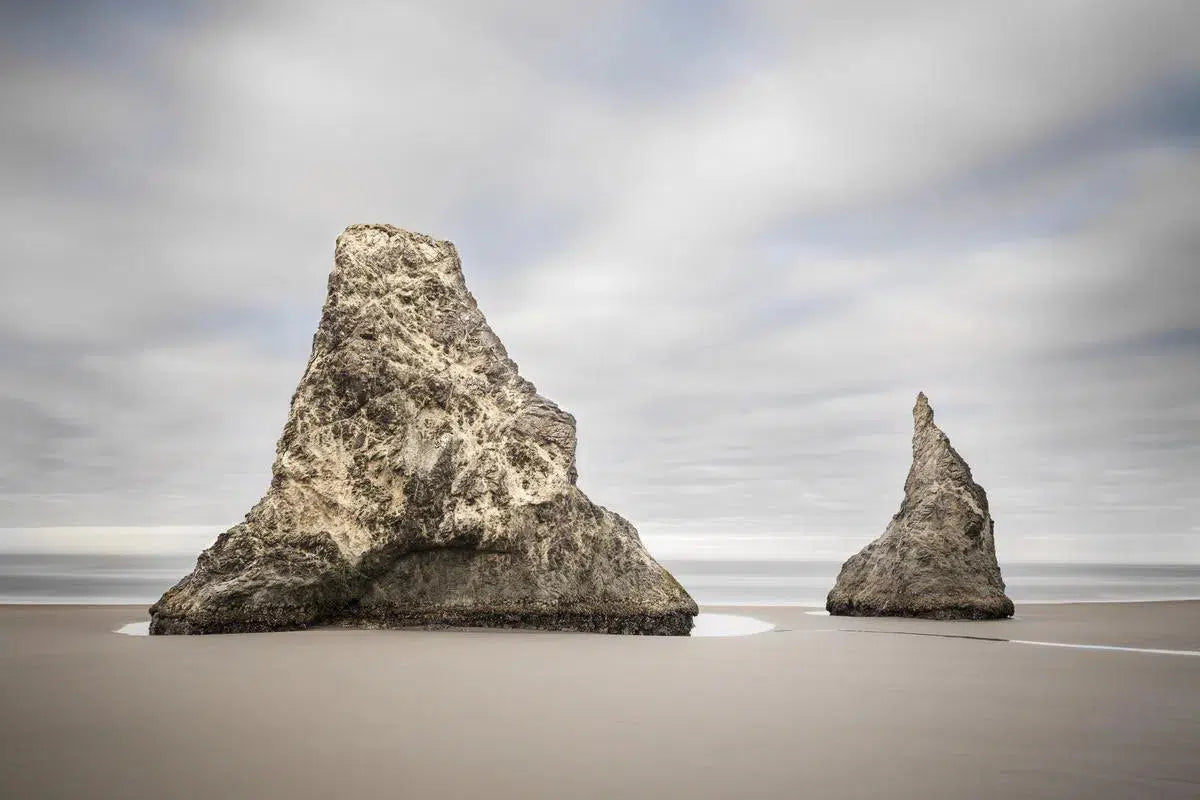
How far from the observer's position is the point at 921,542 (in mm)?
15836

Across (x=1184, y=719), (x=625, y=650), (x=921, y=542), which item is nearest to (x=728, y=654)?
(x=625, y=650)

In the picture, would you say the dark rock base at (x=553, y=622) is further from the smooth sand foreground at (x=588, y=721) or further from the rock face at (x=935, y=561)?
the rock face at (x=935, y=561)

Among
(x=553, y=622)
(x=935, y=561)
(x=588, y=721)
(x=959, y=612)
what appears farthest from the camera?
(x=935, y=561)

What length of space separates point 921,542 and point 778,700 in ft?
35.6

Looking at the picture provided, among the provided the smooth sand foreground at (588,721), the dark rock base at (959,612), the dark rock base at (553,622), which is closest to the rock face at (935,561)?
the dark rock base at (959,612)

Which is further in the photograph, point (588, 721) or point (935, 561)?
point (935, 561)

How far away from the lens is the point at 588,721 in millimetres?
5188

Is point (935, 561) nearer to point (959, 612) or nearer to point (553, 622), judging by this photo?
point (959, 612)

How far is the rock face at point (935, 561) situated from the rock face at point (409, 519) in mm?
5278

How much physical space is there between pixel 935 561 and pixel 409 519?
9164mm

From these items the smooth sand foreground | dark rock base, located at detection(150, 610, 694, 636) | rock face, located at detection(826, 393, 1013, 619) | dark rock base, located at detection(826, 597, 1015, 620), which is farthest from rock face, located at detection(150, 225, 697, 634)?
rock face, located at detection(826, 393, 1013, 619)

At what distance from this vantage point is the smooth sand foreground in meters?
3.87

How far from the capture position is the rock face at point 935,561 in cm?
1523

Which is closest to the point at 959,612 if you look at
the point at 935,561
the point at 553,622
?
the point at 935,561
